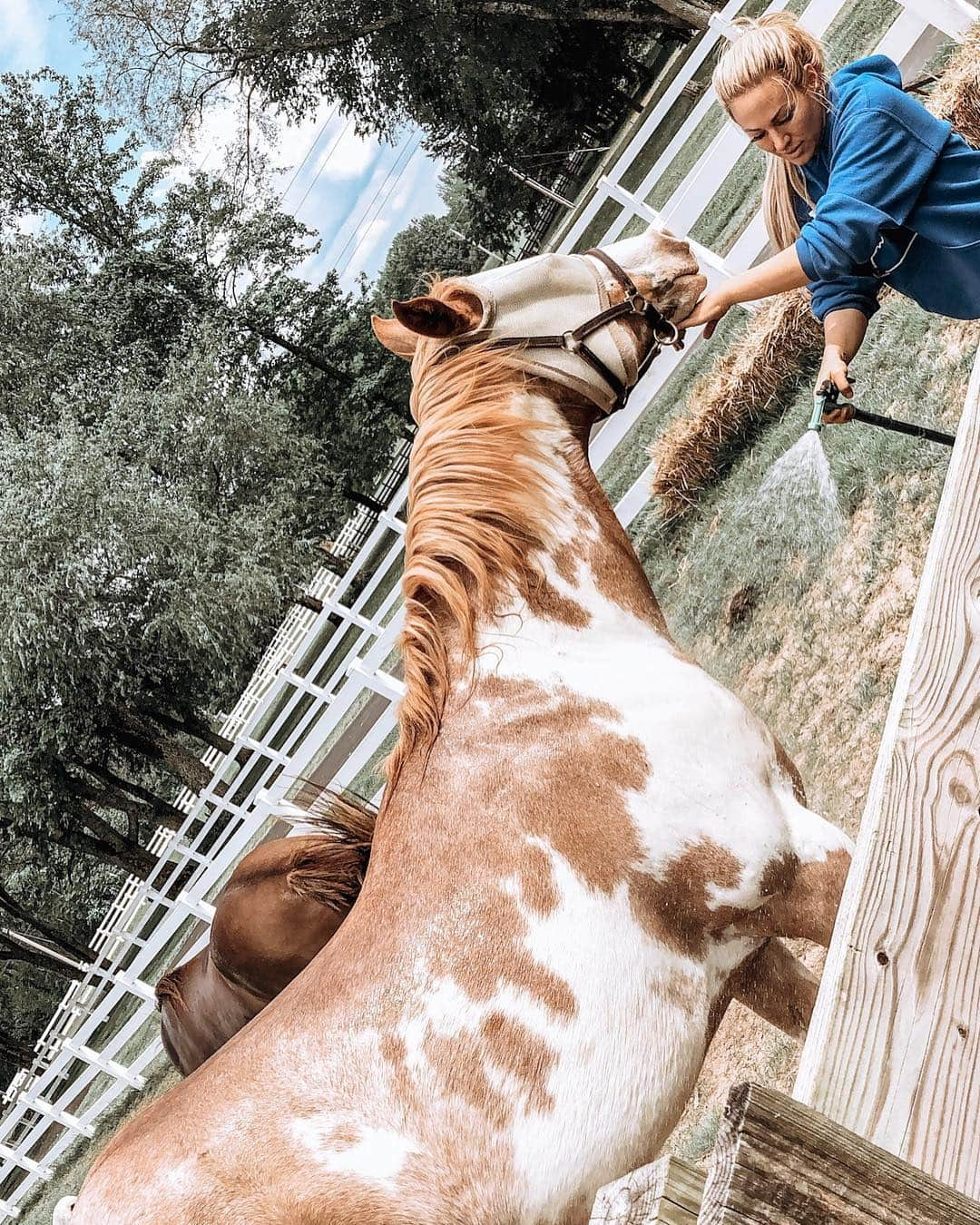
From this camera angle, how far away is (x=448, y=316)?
2.58m

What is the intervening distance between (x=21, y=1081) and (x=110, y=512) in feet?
21.3

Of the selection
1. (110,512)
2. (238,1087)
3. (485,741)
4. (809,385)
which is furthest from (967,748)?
(110,512)

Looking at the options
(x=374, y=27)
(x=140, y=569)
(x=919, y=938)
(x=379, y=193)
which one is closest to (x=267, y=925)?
(x=919, y=938)

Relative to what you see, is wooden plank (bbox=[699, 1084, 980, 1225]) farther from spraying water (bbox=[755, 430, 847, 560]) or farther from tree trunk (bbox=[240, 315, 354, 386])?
tree trunk (bbox=[240, 315, 354, 386])

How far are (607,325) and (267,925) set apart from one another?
78.5 inches

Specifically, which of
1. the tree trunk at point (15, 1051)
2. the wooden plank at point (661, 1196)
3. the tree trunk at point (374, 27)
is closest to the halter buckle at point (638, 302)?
the wooden plank at point (661, 1196)

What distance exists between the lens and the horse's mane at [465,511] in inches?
95.0

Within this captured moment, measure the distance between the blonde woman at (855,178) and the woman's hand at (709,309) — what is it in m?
0.06

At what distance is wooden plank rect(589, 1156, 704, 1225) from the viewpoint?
0.99m

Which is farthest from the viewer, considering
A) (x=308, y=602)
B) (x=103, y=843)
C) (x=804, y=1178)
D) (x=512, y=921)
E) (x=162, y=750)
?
(x=103, y=843)

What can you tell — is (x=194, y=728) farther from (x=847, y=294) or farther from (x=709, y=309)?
(x=847, y=294)

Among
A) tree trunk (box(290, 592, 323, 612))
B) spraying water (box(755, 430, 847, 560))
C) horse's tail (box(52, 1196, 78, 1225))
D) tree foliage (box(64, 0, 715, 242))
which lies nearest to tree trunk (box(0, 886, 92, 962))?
tree trunk (box(290, 592, 323, 612))

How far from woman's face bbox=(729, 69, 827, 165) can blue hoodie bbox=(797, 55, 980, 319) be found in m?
0.05

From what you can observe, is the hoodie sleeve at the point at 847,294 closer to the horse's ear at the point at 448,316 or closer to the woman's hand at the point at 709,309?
the woman's hand at the point at 709,309
